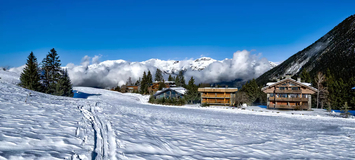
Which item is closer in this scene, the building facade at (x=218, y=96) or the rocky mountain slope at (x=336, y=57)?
the building facade at (x=218, y=96)

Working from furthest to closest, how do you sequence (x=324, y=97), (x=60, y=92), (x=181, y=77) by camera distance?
(x=181, y=77) → (x=324, y=97) → (x=60, y=92)

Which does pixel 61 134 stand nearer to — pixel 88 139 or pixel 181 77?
pixel 88 139

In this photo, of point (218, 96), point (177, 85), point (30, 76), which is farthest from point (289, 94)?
point (177, 85)

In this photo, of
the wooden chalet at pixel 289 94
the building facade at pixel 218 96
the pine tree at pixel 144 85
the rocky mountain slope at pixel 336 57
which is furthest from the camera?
the pine tree at pixel 144 85

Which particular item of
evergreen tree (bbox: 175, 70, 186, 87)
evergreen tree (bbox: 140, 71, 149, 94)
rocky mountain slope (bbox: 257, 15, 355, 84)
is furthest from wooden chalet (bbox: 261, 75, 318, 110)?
evergreen tree (bbox: 175, 70, 186, 87)

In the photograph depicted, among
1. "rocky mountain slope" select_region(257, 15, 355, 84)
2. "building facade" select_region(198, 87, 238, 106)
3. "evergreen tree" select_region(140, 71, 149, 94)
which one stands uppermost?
"rocky mountain slope" select_region(257, 15, 355, 84)

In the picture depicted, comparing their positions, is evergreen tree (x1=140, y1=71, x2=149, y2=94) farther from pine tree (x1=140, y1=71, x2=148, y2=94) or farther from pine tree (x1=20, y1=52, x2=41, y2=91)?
pine tree (x1=20, y1=52, x2=41, y2=91)

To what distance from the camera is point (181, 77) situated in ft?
403

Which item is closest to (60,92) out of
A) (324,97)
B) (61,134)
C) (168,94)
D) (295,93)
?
(168,94)

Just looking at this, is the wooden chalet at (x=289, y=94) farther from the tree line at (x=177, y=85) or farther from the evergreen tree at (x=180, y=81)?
the evergreen tree at (x=180, y=81)

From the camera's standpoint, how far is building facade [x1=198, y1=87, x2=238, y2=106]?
55094mm

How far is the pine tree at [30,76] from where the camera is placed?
129 ft

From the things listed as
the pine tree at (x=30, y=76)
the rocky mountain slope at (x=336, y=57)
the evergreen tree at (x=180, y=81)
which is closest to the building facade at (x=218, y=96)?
the rocky mountain slope at (x=336, y=57)

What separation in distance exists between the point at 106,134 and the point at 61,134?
5.52ft
